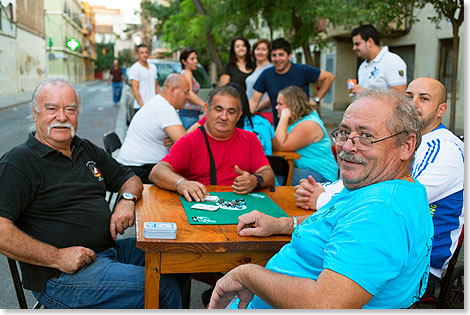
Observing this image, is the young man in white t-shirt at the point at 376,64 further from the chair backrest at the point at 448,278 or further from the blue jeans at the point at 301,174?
the chair backrest at the point at 448,278

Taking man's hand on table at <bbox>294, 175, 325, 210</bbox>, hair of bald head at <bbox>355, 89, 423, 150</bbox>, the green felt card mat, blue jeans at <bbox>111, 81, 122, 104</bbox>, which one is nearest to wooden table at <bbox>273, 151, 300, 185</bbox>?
the green felt card mat

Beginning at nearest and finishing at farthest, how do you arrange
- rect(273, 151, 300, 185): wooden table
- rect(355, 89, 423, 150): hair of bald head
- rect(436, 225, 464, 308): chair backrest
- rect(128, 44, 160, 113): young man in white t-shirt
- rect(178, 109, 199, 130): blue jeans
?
rect(355, 89, 423, 150): hair of bald head < rect(436, 225, 464, 308): chair backrest < rect(273, 151, 300, 185): wooden table < rect(178, 109, 199, 130): blue jeans < rect(128, 44, 160, 113): young man in white t-shirt

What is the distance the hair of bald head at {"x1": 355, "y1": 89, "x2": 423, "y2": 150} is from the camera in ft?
5.22

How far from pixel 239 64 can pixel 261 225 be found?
15.4 ft

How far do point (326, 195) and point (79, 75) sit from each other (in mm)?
1540

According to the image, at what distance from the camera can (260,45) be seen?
6293 mm

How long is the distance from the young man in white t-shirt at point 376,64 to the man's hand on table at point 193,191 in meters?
2.56

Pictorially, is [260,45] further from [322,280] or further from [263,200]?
[322,280]

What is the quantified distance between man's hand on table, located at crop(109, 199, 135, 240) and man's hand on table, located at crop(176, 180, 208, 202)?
0.32 metres

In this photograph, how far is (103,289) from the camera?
2.23 m

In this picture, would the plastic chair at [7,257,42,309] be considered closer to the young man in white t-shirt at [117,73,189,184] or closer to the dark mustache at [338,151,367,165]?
the dark mustache at [338,151,367,165]

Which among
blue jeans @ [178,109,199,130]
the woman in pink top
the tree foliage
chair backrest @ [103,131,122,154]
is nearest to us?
chair backrest @ [103,131,122,154]

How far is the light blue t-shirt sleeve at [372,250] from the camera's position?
1.36 meters

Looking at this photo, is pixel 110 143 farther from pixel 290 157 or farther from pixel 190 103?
pixel 190 103
